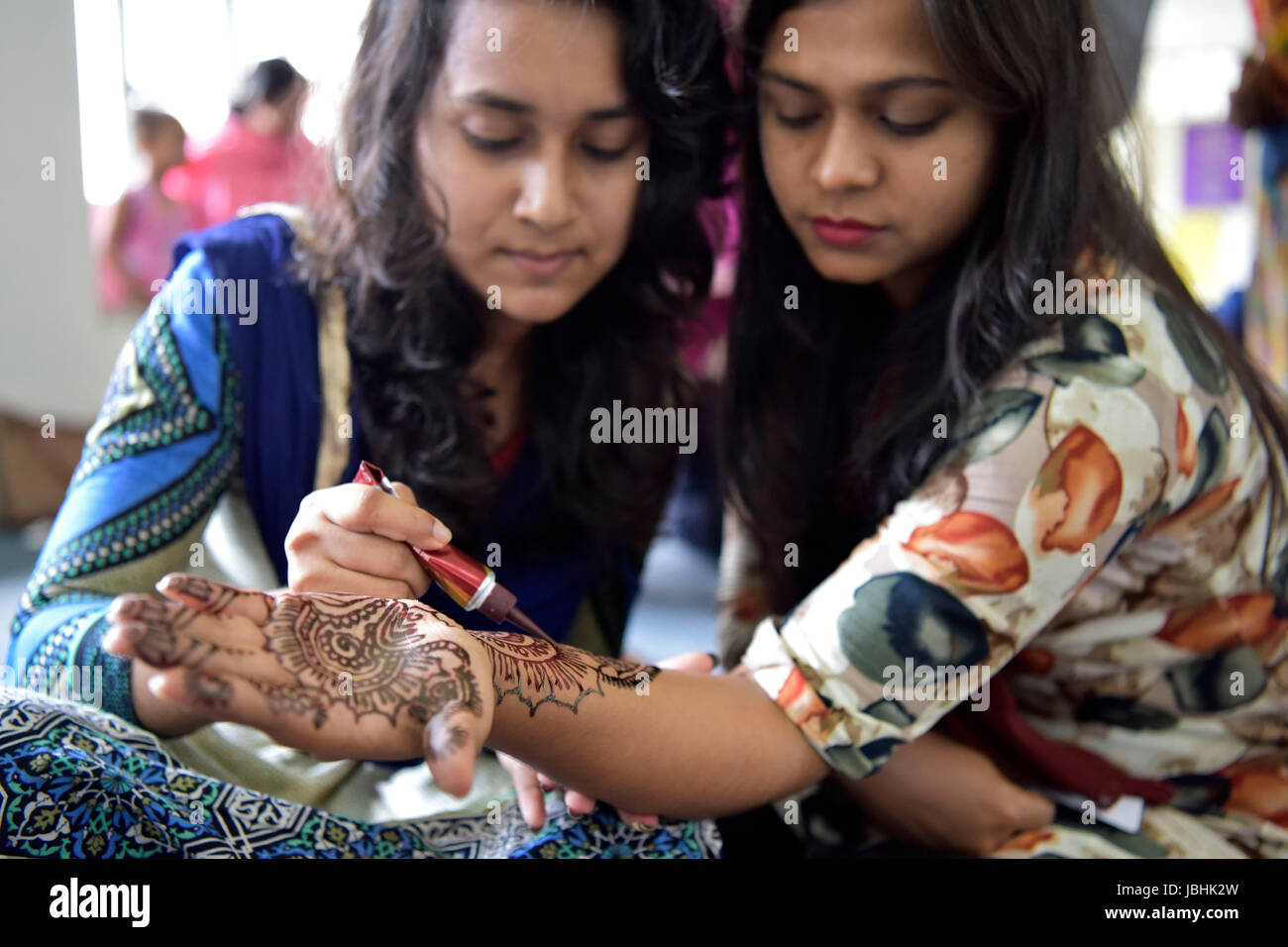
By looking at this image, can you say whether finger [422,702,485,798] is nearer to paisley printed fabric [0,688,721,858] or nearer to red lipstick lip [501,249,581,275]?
paisley printed fabric [0,688,721,858]

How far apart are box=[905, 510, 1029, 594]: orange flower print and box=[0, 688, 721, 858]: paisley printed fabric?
9.5 inches

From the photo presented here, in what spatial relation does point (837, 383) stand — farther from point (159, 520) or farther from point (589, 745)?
point (159, 520)

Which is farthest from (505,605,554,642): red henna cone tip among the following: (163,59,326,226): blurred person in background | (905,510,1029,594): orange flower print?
(163,59,326,226): blurred person in background

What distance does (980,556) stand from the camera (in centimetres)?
66

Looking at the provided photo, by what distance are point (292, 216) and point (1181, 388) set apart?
72 cm

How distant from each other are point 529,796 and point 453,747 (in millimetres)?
239

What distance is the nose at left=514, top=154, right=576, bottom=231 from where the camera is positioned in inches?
31.1

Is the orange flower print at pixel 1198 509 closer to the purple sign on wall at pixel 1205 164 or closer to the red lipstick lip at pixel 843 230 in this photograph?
the red lipstick lip at pixel 843 230

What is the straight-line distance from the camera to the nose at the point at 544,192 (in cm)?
79

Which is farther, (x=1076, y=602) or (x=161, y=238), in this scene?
(x=161, y=238)

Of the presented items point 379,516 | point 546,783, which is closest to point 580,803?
point 546,783

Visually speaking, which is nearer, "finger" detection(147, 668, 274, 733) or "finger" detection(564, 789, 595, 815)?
"finger" detection(147, 668, 274, 733)
